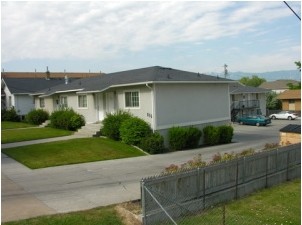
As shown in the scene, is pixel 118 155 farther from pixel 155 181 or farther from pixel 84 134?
pixel 155 181

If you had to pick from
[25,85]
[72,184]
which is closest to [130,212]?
[72,184]

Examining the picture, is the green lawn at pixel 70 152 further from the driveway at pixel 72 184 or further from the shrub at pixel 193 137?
the shrub at pixel 193 137

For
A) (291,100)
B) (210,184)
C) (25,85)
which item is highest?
(25,85)

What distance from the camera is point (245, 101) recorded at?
50969mm

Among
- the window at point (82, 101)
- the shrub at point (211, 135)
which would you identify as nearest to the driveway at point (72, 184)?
the shrub at point (211, 135)

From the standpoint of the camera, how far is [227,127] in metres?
25.8

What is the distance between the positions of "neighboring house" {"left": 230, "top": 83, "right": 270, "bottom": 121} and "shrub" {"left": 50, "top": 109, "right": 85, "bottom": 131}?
24.5m

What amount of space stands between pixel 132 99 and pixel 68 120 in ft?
22.8

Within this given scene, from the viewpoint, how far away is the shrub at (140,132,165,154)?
2128 cm

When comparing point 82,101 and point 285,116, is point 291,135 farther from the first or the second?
point 285,116

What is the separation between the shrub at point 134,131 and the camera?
22188 mm

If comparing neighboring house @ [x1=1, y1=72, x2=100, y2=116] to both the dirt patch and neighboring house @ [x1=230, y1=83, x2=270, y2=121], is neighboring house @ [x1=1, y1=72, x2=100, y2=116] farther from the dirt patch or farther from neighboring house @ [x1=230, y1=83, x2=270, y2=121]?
the dirt patch

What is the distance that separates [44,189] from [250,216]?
6.62 m

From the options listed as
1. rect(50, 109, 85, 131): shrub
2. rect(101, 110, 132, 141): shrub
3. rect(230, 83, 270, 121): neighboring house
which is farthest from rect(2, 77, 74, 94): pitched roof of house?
rect(101, 110, 132, 141): shrub
